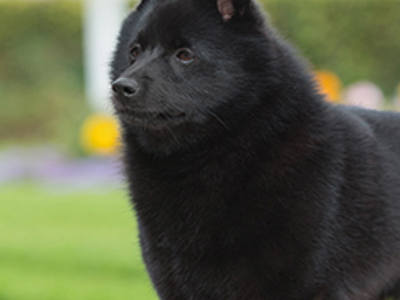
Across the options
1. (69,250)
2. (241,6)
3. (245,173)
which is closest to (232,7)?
(241,6)

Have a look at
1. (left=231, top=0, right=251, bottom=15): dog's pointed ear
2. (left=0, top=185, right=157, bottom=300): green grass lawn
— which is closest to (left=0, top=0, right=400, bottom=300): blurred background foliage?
(left=0, top=185, right=157, bottom=300): green grass lawn

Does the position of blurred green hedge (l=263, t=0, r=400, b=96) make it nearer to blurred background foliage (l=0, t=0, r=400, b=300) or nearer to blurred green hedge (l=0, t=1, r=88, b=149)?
blurred background foliage (l=0, t=0, r=400, b=300)

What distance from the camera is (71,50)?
15.9m

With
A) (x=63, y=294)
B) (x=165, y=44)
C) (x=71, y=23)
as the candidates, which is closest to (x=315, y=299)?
(x=165, y=44)

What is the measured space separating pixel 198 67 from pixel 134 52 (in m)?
0.42

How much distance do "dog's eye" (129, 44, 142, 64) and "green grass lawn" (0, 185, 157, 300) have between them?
0.98 metres

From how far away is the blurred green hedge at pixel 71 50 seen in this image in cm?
1353

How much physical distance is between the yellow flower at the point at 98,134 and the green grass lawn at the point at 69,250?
8.47ft

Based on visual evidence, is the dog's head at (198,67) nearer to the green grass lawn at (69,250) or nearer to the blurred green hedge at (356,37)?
the green grass lawn at (69,250)

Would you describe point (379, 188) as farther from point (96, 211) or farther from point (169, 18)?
point (96, 211)

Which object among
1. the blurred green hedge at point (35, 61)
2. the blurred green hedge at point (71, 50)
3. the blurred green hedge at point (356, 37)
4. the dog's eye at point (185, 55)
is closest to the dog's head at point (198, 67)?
the dog's eye at point (185, 55)

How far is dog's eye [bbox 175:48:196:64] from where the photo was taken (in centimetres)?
288

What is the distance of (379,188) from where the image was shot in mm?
3029

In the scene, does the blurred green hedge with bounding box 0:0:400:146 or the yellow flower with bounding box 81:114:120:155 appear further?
the blurred green hedge with bounding box 0:0:400:146
